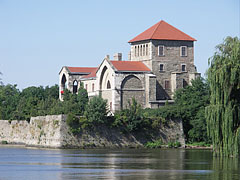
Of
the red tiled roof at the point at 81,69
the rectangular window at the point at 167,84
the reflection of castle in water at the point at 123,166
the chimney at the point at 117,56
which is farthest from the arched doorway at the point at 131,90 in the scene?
the reflection of castle in water at the point at 123,166

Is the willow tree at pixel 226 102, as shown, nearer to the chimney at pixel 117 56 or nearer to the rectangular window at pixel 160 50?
the rectangular window at pixel 160 50

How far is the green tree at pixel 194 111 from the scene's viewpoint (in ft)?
206

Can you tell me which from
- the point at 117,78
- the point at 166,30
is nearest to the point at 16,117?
the point at 117,78

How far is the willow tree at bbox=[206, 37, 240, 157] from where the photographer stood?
41750mm

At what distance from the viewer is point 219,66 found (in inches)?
1686

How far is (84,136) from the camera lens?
59.7 m

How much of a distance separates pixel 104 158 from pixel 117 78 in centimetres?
2995

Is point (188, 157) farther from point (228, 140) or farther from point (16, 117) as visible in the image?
point (16, 117)

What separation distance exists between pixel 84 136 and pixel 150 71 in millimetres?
21517

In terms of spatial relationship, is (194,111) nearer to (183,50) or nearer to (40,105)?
(40,105)

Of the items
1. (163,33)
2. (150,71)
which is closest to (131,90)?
(150,71)

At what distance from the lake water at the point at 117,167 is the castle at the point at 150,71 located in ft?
93.0

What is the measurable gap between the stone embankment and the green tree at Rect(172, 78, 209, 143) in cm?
141

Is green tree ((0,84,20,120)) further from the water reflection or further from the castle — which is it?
the water reflection
